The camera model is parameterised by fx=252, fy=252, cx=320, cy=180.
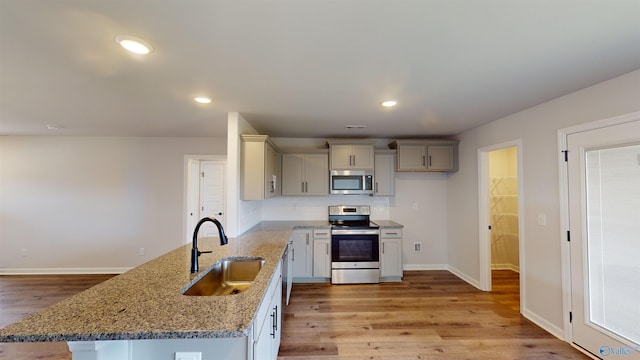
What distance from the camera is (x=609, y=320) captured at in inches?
81.9

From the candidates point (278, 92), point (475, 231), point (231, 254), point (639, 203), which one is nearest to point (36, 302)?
point (231, 254)

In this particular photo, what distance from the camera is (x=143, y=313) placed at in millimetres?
1146

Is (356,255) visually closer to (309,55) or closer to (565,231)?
(565,231)

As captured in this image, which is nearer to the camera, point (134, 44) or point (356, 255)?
point (134, 44)

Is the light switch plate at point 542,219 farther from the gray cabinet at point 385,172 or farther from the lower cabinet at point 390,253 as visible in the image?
the gray cabinet at point 385,172

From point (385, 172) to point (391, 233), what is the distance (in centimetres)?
104

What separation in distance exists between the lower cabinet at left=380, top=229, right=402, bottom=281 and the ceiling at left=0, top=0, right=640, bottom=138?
193cm

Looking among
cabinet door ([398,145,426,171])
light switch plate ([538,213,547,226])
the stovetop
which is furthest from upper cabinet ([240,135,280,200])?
light switch plate ([538,213,547,226])

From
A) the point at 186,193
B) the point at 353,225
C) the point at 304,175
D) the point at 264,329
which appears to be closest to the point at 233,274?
the point at 264,329

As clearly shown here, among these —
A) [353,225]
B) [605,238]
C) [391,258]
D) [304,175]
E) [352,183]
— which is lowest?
[391,258]

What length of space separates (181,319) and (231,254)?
1.10 m

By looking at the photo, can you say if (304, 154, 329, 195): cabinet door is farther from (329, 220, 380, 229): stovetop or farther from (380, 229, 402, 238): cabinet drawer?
(380, 229, 402, 238): cabinet drawer

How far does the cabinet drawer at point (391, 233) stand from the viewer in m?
3.96

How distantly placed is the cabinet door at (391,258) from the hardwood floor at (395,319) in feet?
0.60
